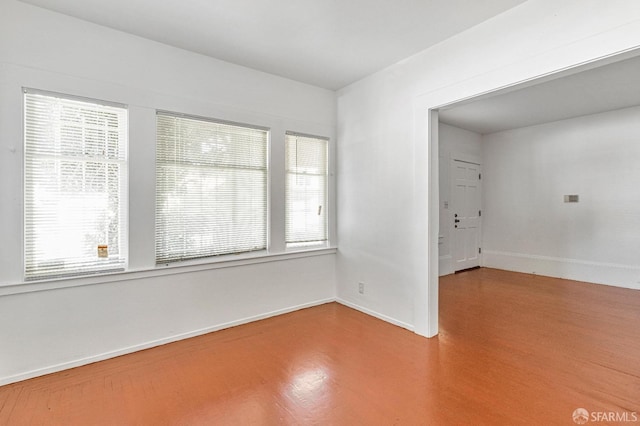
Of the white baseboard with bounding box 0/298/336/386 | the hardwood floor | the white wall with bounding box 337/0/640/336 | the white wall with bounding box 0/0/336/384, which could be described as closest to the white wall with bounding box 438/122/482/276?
the hardwood floor

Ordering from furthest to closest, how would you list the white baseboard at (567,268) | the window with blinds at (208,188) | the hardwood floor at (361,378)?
the white baseboard at (567,268) → the window with blinds at (208,188) → the hardwood floor at (361,378)

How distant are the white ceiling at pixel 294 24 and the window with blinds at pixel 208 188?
0.77m

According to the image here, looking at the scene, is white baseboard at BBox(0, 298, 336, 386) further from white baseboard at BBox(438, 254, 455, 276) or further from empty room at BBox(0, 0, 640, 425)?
white baseboard at BBox(438, 254, 455, 276)

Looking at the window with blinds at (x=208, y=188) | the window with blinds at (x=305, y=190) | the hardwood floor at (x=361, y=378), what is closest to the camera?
the hardwood floor at (x=361, y=378)

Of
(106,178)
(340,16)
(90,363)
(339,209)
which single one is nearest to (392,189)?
(339,209)

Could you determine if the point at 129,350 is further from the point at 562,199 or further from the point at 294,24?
the point at 562,199

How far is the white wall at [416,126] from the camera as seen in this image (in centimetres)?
215

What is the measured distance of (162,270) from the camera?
2.99m

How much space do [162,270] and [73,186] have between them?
3.41 feet

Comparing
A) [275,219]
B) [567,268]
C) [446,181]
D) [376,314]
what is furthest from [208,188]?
[567,268]

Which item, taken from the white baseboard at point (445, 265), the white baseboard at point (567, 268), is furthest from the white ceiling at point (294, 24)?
the white baseboard at point (567, 268)

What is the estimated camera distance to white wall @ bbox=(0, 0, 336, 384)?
2.35 m

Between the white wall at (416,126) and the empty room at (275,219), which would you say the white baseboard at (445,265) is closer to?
the empty room at (275,219)

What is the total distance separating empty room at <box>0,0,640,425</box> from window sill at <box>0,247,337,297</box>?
0.02 meters
